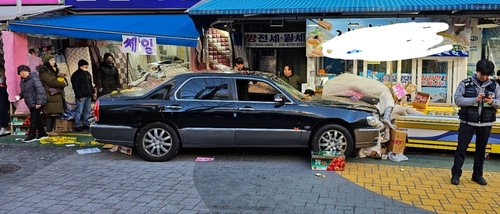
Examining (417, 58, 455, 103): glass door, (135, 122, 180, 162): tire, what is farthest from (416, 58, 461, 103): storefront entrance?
(135, 122, 180, 162): tire

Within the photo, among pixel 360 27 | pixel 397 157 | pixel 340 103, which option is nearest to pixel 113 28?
pixel 340 103

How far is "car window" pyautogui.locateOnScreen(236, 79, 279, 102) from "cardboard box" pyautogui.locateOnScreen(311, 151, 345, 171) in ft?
4.29

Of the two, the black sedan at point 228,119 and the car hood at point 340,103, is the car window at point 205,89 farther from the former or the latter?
the car hood at point 340,103

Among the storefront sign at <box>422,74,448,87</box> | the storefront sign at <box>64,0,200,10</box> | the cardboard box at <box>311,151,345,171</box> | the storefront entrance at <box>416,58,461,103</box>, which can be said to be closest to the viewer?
the cardboard box at <box>311,151,345,171</box>

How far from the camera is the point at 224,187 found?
584 centimetres

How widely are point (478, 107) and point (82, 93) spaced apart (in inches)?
311

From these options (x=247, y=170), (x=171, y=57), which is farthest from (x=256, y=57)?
(x=247, y=170)

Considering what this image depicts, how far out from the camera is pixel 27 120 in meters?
9.70

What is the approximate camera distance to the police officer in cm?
575

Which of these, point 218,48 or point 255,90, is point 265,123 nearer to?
point 255,90

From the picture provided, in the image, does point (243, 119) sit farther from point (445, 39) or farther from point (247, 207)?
point (445, 39)

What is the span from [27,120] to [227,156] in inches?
201

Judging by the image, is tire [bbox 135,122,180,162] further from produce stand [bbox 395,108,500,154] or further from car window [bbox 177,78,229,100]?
produce stand [bbox 395,108,500,154]

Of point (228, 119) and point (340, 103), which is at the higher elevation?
point (340, 103)
